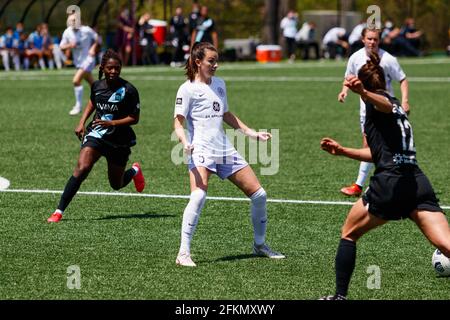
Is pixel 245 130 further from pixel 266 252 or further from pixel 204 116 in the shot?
pixel 266 252

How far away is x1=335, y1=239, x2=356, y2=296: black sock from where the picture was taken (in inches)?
303

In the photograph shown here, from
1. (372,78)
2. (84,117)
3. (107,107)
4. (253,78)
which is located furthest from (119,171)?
(253,78)

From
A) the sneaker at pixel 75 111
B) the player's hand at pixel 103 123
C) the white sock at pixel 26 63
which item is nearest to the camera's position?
the player's hand at pixel 103 123

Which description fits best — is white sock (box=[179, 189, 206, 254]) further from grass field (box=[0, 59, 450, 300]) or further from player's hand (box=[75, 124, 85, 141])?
player's hand (box=[75, 124, 85, 141])

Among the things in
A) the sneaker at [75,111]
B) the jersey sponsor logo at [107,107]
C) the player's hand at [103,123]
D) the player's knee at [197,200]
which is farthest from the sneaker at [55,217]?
the sneaker at [75,111]

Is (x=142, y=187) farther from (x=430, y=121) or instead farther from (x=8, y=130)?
(x=430, y=121)

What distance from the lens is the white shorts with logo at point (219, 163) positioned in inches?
361

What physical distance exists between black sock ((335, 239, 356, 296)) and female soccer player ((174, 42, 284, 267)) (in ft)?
5.70

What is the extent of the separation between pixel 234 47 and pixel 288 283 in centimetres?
4289

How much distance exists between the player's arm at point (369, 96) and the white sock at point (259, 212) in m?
2.09

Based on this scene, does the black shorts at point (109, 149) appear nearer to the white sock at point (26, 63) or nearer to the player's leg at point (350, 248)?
the player's leg at point (350, 248)

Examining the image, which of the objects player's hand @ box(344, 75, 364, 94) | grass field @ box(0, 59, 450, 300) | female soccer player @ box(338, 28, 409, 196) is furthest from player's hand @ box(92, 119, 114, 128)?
player's hand @ box(344, 75, 364, 94)

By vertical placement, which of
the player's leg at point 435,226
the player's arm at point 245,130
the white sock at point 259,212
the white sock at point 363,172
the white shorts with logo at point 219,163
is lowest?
the white sock at point 363,172

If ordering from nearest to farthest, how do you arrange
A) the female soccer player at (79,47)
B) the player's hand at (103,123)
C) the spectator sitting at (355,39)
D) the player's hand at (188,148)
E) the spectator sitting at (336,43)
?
1. the player's hand at (188,148)
2. the player's hand at (103,123)
3. the female soccer player at (79,47)
4. the spectator sitting at (355,39)
5. the spectator sitting at (336,43)
